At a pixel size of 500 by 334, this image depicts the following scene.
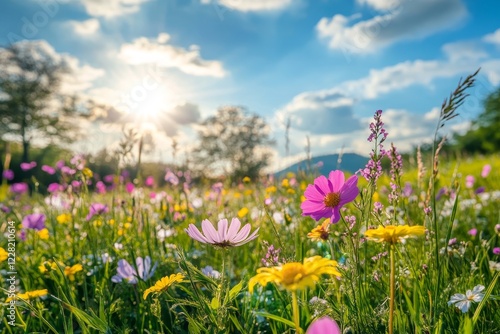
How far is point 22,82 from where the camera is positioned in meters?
35.2

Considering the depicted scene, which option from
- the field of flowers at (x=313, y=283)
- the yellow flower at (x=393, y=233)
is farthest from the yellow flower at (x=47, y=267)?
the yellow flower at (x=393, y=233)

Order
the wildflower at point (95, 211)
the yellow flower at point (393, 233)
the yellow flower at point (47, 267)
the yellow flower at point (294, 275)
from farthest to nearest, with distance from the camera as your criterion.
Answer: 1. the wildflower at point (95, 211)
2. the yellow flower at point (47, 267)
3. the yellow flower at point (393, 233)
4. the yellow flower at point (294, 275)

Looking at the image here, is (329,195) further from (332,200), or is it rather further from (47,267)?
(47,267)

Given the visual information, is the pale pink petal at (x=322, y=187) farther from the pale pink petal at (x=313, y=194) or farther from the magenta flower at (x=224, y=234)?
the magenta flower at (x=224, y=234)

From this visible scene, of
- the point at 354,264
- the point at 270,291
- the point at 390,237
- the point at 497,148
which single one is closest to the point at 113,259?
the point at 270,291

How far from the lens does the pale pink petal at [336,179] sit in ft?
4.29

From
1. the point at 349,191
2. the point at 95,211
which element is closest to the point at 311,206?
the point at 349,191

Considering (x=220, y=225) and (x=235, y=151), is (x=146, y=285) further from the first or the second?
(x=235, y=151)

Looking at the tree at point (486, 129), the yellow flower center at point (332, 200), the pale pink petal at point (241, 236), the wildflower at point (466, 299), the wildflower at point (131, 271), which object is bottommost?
the wildflower at point (466, 299)

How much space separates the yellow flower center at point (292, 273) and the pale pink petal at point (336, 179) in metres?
0.46

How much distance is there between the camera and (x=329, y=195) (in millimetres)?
1317

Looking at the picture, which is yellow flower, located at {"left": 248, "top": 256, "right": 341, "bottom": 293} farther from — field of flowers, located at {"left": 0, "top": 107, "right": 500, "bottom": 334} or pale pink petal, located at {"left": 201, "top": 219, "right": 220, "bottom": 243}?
pale pink petal, located at {"left": 201, "top": 219, "right": 220, "bottom": 243}

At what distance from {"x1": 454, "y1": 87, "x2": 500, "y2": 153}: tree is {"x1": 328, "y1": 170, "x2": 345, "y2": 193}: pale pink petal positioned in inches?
2016

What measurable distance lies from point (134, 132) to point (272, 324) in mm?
1254
